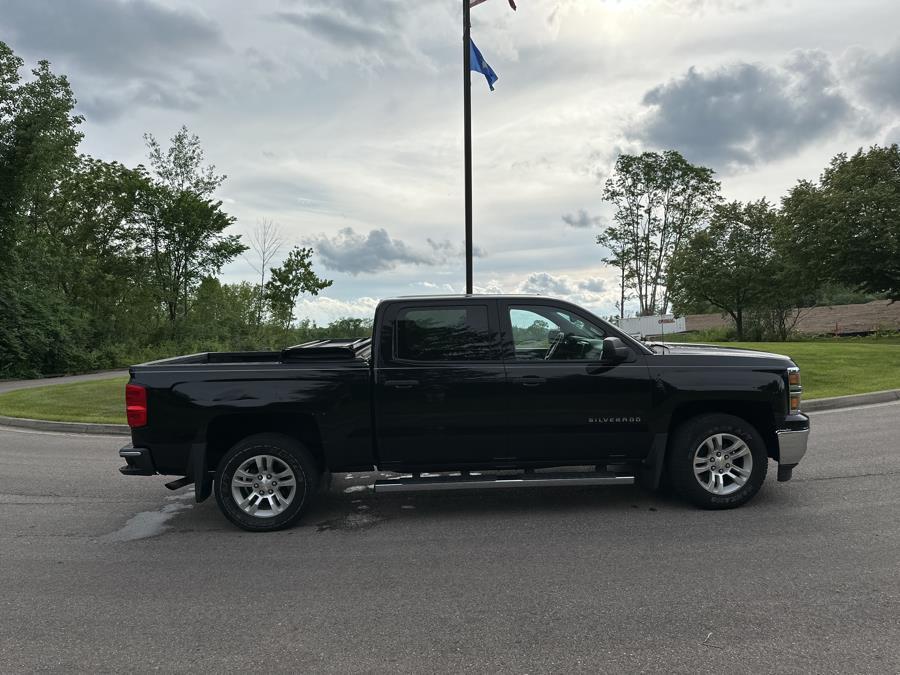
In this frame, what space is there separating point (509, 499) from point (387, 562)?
1.78 m

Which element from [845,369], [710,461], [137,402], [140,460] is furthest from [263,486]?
[845,369]

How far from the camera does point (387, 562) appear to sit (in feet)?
14.3

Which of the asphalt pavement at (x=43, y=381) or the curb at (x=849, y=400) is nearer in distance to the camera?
the curb at (x=849, y=400)

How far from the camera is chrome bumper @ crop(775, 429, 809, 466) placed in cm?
525

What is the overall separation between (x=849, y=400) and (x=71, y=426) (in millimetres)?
14161

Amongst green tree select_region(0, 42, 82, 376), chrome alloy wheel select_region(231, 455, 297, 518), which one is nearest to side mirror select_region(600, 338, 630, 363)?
chrome alloy wheel select_region(231, 455, 297, 518)

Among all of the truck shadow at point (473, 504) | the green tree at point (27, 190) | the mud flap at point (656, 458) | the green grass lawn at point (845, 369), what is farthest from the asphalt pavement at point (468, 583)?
the green tree at point (27, 190)

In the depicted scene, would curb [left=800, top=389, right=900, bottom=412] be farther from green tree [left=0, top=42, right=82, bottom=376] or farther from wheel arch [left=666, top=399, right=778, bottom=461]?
green tree [left=0, top=42, right=82, bottom=376]

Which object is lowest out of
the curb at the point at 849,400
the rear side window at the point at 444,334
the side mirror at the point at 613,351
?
the curb at the point at 849,400

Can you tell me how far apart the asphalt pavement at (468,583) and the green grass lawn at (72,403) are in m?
6.16

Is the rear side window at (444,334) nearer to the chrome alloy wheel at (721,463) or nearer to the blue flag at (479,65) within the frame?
the chrome alloy wheel at (721,463)

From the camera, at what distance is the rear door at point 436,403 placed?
5.11 meters

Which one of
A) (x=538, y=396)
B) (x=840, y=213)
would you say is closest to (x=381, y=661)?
(x=538, y=396)

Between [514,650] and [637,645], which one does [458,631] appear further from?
[637,645]
